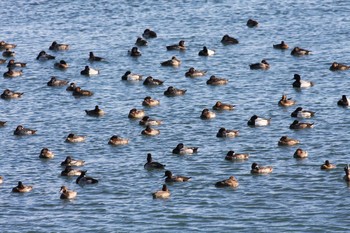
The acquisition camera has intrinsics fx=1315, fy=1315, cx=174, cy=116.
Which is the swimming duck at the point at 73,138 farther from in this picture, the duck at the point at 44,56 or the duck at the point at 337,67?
the duck at the point at 44,56

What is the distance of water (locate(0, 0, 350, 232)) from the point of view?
58875 mm

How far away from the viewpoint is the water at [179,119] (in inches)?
2318

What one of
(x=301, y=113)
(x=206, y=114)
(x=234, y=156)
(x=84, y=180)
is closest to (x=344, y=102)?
(x=301, y=113)

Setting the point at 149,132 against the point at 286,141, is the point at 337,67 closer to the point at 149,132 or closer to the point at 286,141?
the point at 286,141

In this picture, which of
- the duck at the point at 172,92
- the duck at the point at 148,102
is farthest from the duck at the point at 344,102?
the duck at the point at 148,102

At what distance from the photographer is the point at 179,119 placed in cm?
7500

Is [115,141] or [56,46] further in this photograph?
[56,46]

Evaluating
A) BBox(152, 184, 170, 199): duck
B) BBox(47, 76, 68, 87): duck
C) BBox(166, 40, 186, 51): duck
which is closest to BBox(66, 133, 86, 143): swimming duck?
BBox(152, 184, 170, 199): duck

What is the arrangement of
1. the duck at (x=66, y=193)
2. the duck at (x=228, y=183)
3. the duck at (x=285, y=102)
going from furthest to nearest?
the duck at (x=285, y=102) → the duck at (x=228, y=183) → the duck at (x=66, y=193)

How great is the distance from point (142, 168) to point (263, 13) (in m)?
42.0

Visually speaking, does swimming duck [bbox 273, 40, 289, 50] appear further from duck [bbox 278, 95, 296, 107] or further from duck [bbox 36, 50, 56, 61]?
duck [bbox 36, 50, 56, 61]

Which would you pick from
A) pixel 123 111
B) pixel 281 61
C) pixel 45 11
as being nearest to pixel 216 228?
pixel 123 111

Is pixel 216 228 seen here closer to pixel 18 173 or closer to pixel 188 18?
pixel 18 173

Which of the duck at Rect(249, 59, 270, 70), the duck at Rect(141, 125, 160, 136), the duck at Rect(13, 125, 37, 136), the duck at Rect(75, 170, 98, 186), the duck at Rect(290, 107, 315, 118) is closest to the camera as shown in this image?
the duck at Rect(75, 170, 98, 186)
